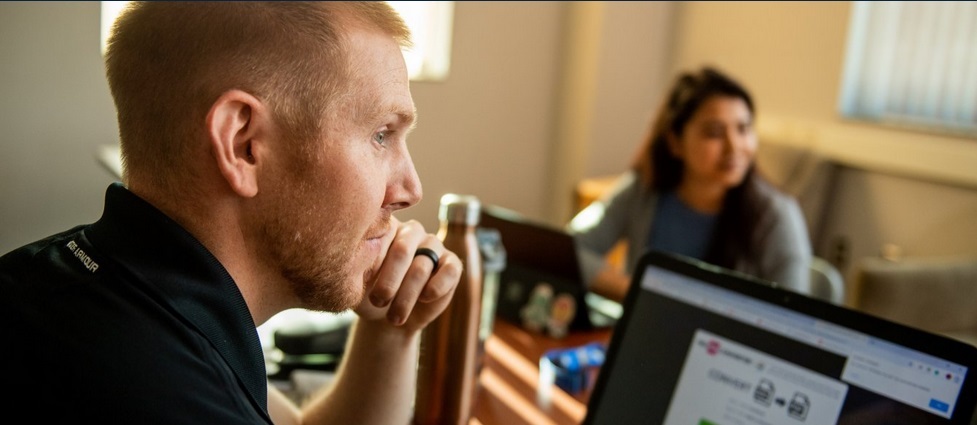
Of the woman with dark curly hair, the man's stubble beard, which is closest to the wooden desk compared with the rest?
the man's stubble beard

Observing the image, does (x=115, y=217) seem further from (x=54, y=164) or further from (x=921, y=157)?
(x=921, y=157)

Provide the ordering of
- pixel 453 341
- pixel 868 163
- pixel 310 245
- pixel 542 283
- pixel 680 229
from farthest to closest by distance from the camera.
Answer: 1. pixel 868 163
2. pixel 680 229
3. pixel 542 283
4. pixel 453 341
5. pixel 310 245

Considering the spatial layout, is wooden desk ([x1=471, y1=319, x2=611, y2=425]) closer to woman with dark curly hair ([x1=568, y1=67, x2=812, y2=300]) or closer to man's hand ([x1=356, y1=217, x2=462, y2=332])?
man's hand ([x1=356, y1=217, x2=462, y2=332])

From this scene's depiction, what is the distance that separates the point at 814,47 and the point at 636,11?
106cm

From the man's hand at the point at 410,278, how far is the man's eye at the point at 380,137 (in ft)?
0.56

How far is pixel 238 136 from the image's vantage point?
2.07 feet

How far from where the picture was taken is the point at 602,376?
92 cm

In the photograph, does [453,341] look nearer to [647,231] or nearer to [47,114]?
[47,114]

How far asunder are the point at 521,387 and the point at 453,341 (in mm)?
221

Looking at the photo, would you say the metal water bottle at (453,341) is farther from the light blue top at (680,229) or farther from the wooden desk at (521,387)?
the light blue top at (680,229)

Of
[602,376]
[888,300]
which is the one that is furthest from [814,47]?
[602,376]

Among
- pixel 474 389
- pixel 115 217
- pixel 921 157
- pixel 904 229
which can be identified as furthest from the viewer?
pixel 904 229

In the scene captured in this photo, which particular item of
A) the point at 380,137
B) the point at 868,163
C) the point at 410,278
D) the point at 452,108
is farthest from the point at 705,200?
the point at 380,137

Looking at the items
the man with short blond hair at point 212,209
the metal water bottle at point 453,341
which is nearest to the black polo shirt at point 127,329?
the man with short blond hair at point 212,209
